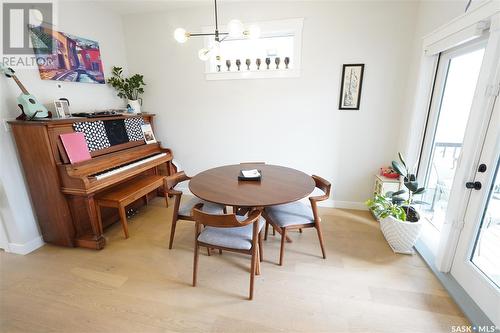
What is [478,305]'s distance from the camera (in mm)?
1499

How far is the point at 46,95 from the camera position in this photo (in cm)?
231

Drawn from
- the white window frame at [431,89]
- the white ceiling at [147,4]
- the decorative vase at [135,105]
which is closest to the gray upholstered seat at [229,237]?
the white window frame at [431,89]

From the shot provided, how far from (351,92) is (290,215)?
1801 millimetres

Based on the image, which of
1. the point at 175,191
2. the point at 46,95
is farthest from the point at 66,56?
the point at 175,191

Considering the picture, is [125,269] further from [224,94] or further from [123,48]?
[123,48]

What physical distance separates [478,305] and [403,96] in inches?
84.6

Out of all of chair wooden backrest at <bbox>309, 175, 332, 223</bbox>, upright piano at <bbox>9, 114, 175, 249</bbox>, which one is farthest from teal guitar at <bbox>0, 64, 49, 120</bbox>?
chair wooden backrest at <bbox>309, 175, 332, 223</bbox>

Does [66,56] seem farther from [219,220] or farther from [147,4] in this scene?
[219,220]

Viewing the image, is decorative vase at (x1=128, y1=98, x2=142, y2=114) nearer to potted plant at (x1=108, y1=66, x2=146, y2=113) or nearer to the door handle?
potted plant at (x1=108, y1=66, x2=146, y2=113)

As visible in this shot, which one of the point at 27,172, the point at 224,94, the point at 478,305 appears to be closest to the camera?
the point at 478,305

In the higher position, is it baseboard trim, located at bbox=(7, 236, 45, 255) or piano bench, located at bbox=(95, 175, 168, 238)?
piano bench, located at bbox=(95, 175, 168, 238)

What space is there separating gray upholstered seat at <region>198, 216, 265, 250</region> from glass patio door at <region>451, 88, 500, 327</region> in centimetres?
160

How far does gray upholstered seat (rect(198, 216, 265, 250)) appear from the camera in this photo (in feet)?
5.30

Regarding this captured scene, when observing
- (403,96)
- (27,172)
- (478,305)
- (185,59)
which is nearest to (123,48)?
(185,59)
